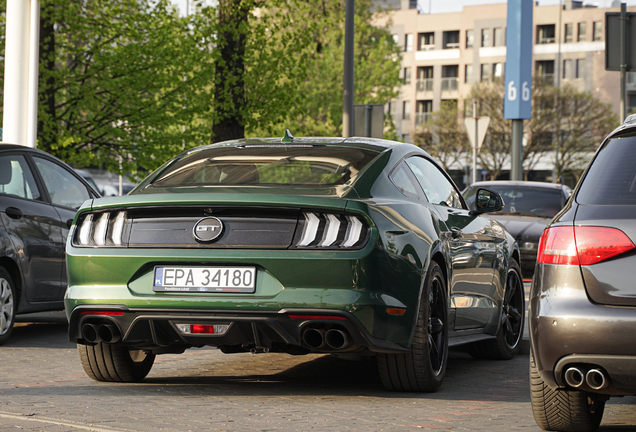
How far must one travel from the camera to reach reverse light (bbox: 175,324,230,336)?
5.66 m

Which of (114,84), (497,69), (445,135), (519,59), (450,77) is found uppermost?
(497,69)

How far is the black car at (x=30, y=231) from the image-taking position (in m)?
8.57

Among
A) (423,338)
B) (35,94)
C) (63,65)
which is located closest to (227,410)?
(423,338)

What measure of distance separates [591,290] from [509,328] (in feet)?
12.7

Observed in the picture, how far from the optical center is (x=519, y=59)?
23219 mm

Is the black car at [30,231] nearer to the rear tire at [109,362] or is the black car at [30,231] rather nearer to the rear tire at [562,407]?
the rear tire at [109,362]

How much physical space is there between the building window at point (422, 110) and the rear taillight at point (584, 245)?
8468 centimetres

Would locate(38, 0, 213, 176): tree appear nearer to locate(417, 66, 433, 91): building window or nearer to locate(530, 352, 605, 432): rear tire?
locate(530, 352, 605, 432): rear tire

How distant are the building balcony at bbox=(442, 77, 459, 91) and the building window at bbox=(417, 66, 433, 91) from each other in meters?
1.22

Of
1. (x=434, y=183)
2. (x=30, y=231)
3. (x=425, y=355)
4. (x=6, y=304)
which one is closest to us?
(x=425, y=355)

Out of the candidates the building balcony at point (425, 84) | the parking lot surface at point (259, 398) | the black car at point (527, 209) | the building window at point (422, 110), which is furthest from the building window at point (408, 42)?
the parking lot surface at point (259, 398)

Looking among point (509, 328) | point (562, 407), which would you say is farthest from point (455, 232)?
point (562, 407)

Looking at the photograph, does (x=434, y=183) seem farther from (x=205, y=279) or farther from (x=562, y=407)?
(x=562, y=407)

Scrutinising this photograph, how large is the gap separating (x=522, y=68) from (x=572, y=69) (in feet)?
199
